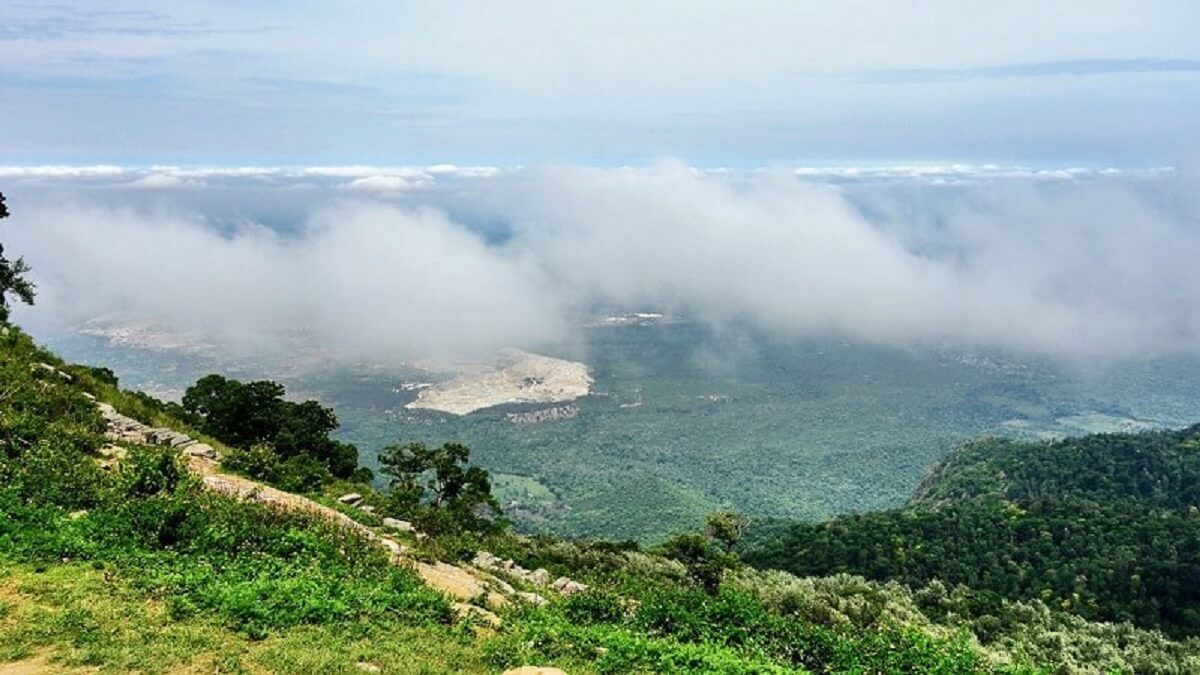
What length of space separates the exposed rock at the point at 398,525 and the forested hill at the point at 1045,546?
29.8m

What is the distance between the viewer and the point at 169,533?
1323cm

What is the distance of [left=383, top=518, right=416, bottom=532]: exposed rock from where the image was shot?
2077cm

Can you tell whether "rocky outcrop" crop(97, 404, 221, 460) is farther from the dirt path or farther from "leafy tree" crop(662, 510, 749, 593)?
"leafy tree" crop(662, 510, 749, 593)

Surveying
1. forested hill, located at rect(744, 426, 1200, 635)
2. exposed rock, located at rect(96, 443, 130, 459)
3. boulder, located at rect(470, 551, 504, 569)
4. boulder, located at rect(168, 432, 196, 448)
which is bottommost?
forested hill, located at rect(744, 426, 1200, 635)

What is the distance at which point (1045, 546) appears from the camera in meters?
58.4

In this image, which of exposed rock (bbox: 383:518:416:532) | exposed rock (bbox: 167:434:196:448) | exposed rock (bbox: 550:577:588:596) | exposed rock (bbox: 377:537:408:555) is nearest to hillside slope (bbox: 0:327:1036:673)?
exposed rock (bbox: 377:537:408:555)

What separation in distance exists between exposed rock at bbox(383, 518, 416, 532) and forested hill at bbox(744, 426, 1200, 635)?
29.8 metres

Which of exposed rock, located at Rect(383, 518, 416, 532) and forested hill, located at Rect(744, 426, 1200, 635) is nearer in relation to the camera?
exposed rock, located at Rect(383, 518, 416, 532)

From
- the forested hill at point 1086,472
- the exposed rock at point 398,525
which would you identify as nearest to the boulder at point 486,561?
the exposed rock at point 398,525

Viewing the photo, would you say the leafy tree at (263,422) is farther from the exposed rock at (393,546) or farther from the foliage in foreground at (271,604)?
the exposed rock at (393,546)

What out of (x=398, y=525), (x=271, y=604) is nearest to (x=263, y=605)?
(x=271, y=604)

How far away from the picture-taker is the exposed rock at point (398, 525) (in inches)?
818

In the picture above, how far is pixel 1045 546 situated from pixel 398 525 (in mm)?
56975

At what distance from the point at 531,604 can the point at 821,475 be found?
508 feet
